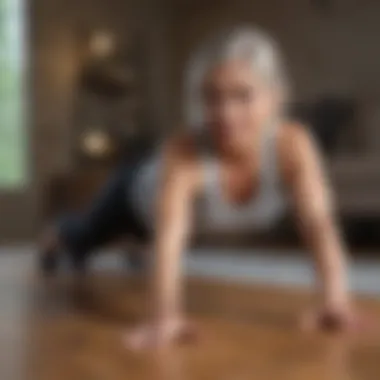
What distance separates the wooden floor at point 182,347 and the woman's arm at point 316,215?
0.18ft

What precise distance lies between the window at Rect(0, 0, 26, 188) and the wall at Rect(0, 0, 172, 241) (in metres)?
0.02

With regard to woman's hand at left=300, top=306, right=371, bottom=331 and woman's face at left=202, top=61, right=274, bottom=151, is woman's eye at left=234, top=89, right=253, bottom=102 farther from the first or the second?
woman's hand at left=300, top=306, right=371, bottom=331

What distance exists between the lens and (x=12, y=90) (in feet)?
5.24

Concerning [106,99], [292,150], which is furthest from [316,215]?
[106,99]

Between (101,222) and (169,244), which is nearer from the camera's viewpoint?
(169,244)

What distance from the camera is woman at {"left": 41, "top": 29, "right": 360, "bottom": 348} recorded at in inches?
35.9

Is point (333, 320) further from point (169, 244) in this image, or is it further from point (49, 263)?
point (49, 263)

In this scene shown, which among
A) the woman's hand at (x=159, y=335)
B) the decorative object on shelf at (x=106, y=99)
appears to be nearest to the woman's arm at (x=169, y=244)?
the woman's hand at (x=159, y=335)

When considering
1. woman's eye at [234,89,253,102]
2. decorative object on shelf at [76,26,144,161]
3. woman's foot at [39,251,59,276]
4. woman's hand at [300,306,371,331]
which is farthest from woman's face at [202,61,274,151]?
decorative object on shelf at [76,26,144,161]

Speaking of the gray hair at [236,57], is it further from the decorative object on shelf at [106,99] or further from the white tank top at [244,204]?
the decorative object on shelf at [106,99]

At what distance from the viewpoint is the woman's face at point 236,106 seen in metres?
0.93

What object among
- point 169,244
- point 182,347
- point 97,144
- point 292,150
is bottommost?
point 182,347

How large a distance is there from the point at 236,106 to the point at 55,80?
73 centimetres

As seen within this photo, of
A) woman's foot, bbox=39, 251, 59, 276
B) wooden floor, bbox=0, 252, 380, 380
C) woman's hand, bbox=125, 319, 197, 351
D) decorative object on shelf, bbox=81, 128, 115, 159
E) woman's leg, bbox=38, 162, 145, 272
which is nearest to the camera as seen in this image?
wooden floor, bbox=0, 252, 380, 380
